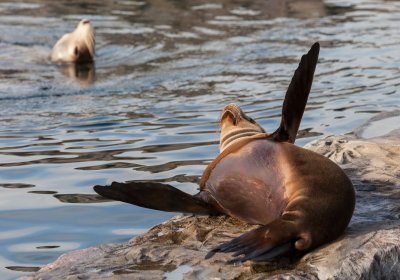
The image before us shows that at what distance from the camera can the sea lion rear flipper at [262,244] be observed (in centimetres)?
370

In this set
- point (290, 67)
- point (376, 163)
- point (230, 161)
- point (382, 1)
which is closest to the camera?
point (230, 161)

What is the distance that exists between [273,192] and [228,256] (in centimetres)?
44

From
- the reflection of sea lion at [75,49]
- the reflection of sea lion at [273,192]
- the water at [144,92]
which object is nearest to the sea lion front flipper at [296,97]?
the reflection of sea lion at [273,192]

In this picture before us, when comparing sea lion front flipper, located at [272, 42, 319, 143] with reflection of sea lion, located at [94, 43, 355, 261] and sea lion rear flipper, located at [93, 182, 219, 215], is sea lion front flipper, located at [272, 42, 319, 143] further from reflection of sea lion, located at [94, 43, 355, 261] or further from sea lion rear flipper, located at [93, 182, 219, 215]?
sea lion rear flipper, located at [93, 182, 219, 215]

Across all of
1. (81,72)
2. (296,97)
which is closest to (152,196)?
(296,97)

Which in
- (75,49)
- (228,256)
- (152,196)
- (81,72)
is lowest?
(81,72)

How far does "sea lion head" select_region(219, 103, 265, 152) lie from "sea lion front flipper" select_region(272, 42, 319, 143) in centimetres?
42

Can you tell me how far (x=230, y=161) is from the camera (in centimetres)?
446


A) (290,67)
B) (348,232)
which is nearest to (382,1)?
(290,67)

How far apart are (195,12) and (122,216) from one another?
10082mm

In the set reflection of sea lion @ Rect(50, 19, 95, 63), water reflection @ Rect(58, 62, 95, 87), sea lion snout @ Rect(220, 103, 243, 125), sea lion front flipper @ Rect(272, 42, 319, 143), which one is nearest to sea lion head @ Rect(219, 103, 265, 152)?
sea lion snout @ Rect(220, 103, 243, 125)

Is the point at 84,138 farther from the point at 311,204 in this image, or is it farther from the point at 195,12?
the point at 195,12

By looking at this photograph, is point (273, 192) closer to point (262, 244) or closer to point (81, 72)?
point (262, 244)

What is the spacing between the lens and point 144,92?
959 centimetres
